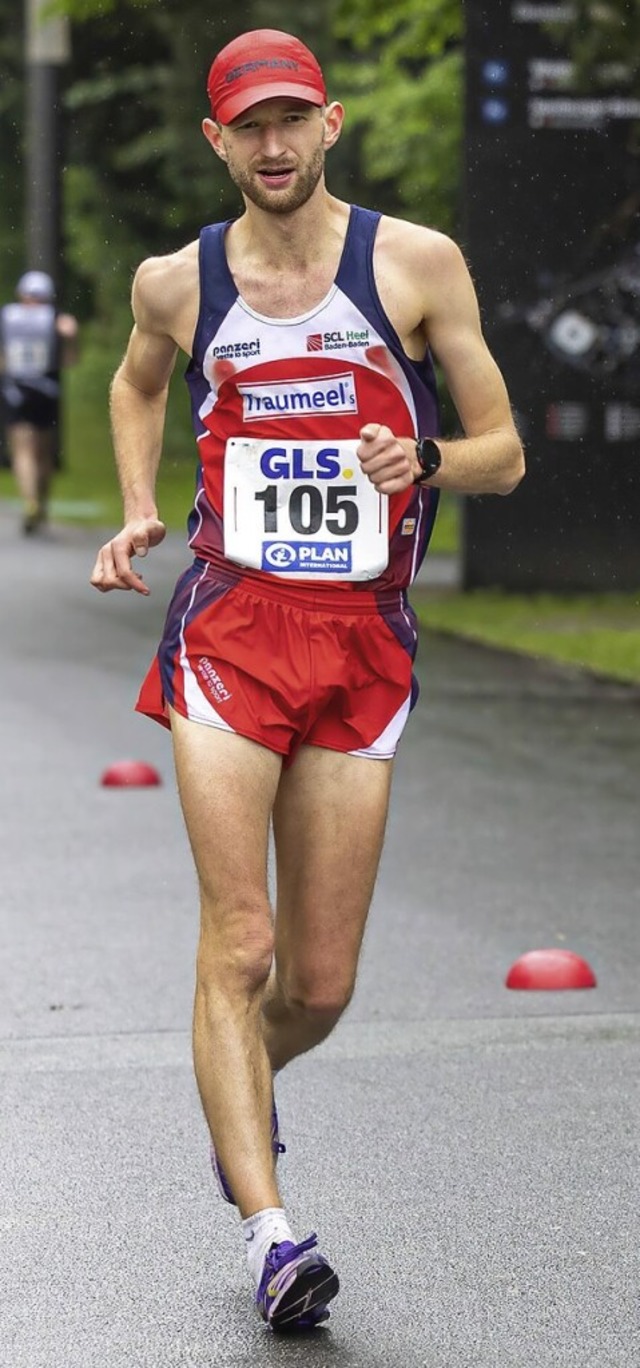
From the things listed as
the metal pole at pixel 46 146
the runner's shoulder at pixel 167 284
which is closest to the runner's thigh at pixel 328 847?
the runner's shoulder at pixel 167 284

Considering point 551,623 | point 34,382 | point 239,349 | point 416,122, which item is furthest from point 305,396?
point 416,122

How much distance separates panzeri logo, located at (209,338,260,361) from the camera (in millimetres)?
5172

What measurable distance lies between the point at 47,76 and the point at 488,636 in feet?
54.6

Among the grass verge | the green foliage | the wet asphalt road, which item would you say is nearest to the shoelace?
the wet asphalt road

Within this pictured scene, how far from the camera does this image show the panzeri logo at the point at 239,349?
204 inches

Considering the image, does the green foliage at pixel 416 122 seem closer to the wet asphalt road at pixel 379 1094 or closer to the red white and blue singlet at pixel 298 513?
the wet asphalt road at pixel 379 1094

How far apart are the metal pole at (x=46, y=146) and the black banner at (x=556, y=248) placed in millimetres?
13160

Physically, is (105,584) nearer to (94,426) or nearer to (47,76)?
(47,76)

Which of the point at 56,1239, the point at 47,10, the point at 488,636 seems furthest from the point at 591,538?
the point at 56,1239

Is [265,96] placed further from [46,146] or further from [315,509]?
[46,146]

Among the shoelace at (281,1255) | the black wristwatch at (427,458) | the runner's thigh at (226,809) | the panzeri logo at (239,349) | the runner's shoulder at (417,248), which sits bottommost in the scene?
the shoelace at (281,1255)

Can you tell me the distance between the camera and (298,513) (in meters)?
5.18

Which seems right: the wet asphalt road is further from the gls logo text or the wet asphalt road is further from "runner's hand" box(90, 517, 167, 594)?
the gls logo text

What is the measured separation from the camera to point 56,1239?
17.8 feet
